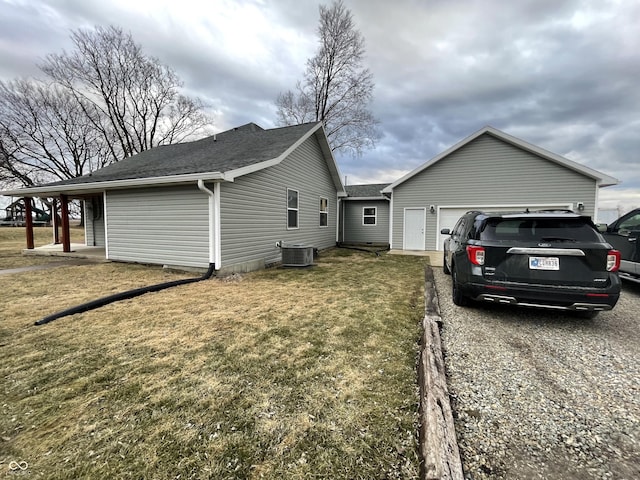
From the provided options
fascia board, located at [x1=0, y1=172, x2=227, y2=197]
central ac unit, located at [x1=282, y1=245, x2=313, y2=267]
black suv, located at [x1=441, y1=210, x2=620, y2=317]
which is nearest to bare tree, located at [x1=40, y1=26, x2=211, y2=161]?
fascia board, located at [x1=0, y1=172, x2=227, y2=197]

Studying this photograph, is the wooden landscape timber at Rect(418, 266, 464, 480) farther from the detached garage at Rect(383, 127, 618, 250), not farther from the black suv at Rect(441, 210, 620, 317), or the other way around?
the detached garage at Rect(383, 127, 618, 250)

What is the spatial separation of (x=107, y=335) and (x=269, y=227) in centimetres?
578

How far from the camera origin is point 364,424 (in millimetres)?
1925

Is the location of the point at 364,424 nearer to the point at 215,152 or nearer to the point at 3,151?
the point at 215,152

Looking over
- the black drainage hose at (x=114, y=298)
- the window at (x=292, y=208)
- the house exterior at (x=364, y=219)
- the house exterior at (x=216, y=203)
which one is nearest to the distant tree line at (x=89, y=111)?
the house exterior at (x=216, y=203)

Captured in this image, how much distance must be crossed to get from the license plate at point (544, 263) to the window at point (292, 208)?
7.60 m

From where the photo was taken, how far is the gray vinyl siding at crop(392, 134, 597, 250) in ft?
34.7

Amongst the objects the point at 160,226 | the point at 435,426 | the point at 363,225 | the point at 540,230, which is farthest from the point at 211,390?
the point at 363,225

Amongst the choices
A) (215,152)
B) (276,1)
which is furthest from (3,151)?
(276,1)

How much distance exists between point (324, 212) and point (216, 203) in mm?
6914

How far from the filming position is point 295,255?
28.1ft

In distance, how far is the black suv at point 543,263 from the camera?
11.2 feet

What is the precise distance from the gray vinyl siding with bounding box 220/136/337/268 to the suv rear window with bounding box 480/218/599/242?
18.9ft

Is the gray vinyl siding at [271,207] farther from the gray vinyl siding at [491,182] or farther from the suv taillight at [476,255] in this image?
the suv taillight at [476,255]
